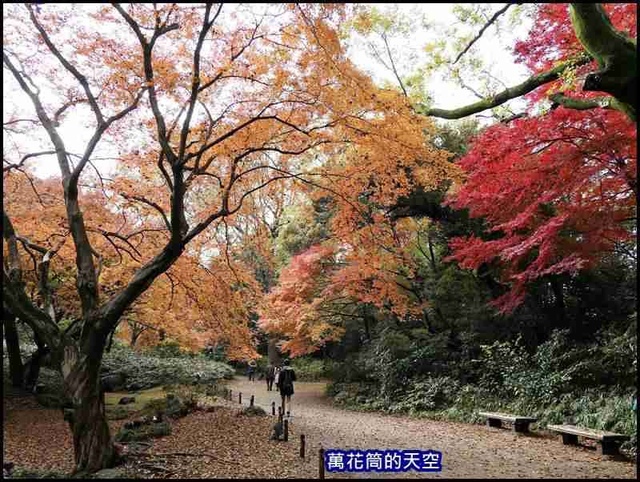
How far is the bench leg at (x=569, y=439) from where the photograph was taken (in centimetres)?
787

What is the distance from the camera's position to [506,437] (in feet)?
29.4

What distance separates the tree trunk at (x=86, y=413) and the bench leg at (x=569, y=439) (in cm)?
765

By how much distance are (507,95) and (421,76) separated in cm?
196

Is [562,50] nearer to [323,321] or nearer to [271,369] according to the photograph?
[323,321]

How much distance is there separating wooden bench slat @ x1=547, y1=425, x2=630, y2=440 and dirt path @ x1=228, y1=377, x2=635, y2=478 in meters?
0.29

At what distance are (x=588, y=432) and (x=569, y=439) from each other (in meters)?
0.83

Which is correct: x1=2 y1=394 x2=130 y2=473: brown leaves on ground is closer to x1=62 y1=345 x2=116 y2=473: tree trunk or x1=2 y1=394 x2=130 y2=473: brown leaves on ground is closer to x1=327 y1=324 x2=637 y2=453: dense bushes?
x1=62 y1=345 x2=116 y2=473: tree trunk

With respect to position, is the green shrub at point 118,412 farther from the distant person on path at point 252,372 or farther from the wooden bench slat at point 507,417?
the distant person on path at point 252,372

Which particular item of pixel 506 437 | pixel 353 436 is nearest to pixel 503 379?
pixel 506 437

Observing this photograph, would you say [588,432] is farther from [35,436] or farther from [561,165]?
[35,436]

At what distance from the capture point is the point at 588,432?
721 centimetres

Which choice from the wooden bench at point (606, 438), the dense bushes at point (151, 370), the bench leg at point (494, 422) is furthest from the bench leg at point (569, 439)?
the dense bushes at point (151, 370)

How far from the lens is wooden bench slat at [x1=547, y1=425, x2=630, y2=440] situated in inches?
272

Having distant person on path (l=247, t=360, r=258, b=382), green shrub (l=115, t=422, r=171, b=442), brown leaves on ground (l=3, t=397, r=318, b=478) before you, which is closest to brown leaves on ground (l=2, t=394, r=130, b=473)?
brown leaves on ground (l=3, t=397, r=318, b=478)
